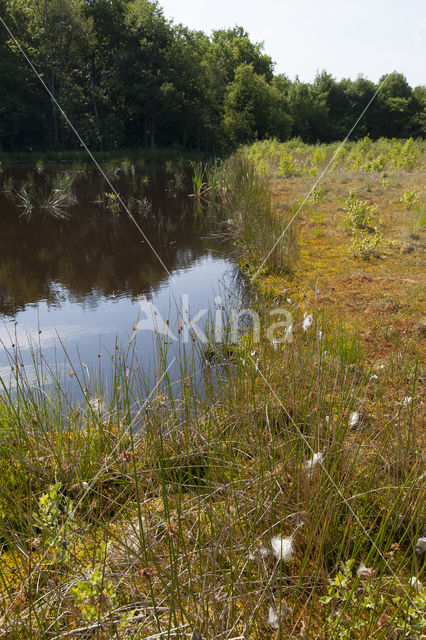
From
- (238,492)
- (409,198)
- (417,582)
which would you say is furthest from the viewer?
(409,198)

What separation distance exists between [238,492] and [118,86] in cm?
2515

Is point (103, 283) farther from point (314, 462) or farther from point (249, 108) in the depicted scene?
point (249, 108)

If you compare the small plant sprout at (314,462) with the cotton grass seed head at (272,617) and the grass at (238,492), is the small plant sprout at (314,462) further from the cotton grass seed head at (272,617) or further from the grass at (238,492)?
the cotton grass seed head at (272,617)

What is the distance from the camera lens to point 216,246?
610 centimetres

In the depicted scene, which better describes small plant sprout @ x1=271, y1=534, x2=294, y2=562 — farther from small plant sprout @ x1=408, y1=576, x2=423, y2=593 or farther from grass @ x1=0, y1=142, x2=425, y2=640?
small plant sprout @ x1=408, y1=576, x2=423, y2=593

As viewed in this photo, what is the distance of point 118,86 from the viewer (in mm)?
22531

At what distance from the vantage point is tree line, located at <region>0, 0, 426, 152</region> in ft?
66.2

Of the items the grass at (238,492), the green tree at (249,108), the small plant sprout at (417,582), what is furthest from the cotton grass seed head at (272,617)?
the green tree at (249,108)

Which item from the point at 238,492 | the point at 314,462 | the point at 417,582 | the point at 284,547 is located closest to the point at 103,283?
the point at 238,492

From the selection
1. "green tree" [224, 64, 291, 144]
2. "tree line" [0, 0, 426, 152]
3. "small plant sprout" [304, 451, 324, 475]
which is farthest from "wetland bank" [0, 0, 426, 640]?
"green tree" [224, 64, 291, 144]

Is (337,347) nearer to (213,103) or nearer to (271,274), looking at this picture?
(271,274)

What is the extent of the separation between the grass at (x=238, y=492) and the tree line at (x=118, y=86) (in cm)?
2111

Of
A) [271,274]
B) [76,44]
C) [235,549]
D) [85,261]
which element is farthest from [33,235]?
[76,44]

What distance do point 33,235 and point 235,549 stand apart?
6.14m
